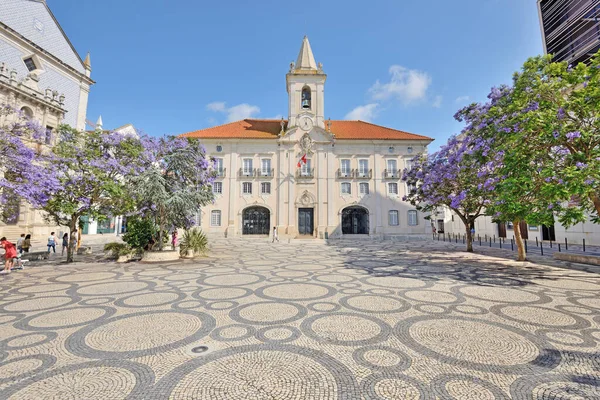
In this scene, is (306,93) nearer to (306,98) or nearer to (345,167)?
(306,98)

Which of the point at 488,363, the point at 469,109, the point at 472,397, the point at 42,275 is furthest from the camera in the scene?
the point at 469,109

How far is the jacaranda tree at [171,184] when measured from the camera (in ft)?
38.9

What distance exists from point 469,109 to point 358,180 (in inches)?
688

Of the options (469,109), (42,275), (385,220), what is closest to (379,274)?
(469,109)

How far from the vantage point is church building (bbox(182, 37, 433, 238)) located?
29219 millimetres

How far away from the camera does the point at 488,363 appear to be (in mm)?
3436

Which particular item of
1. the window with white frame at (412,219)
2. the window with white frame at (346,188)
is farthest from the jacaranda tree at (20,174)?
the window with white frame at (412,219)

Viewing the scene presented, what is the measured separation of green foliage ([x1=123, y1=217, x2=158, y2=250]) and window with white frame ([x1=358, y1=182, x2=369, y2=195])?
849 inches

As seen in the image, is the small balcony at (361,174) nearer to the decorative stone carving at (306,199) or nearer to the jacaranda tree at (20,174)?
the decorative stone carving at (306,199)

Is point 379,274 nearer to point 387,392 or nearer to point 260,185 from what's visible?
point 387,392

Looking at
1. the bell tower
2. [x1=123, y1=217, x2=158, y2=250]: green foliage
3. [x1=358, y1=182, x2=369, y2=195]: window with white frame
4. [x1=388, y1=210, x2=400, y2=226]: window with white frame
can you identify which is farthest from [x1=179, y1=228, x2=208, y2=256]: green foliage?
[x1=388, y1=210, x2=400, y2=226]: window with white frame

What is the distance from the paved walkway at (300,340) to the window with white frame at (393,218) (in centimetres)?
2164

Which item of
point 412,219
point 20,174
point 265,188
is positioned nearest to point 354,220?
point 412,219

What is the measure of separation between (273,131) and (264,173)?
18.4 feet
